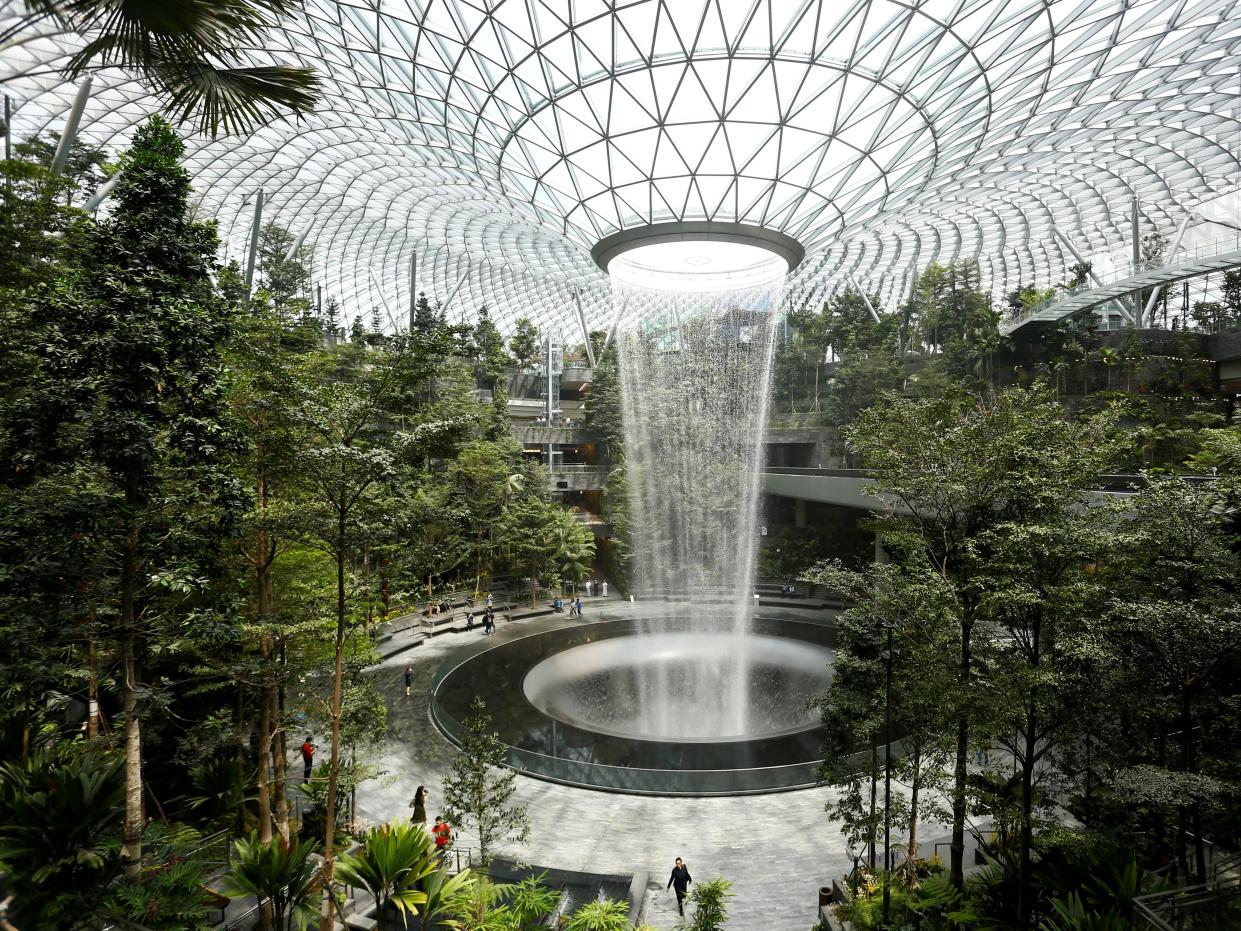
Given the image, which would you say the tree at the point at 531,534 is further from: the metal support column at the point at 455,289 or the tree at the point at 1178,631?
the metal support column at the point at 455,289

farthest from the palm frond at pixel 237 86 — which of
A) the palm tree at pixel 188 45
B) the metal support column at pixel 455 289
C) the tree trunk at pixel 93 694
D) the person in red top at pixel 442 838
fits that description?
the metal support column at pixel 455 289

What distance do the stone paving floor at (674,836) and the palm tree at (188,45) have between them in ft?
41.7

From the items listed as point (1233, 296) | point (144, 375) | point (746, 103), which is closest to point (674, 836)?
point (144, 375)

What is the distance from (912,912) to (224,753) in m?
15.0

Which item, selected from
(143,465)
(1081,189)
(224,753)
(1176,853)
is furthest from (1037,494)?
(1081,189)

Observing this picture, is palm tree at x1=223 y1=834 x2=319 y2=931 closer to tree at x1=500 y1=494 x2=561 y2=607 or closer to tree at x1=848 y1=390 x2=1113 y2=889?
tree at x1=848 y1=390 x2=1113 y2=889

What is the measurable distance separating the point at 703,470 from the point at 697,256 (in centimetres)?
1428

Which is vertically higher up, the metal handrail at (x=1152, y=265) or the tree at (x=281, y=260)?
the tree at (x=281, y=260)

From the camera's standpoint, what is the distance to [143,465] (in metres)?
7.88

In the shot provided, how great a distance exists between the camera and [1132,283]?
1296 inches

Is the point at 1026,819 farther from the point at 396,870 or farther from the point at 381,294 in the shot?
the point at 381,294

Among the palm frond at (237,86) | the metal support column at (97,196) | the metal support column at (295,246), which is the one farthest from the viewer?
the metal support column at (295,246)

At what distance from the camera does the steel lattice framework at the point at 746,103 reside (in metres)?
22.1

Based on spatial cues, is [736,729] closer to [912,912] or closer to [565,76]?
[912,912]
